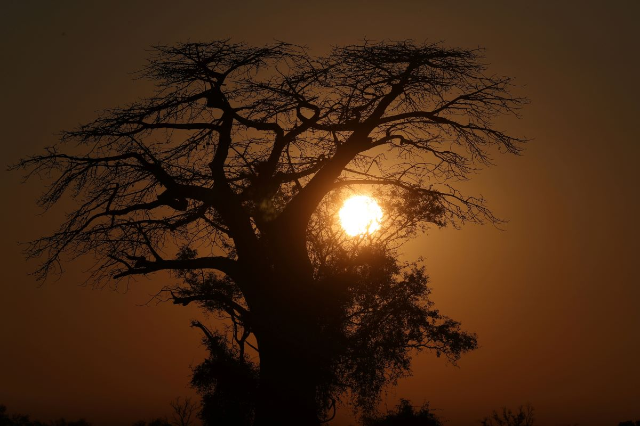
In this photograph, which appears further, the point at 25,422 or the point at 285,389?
the point at 25,422

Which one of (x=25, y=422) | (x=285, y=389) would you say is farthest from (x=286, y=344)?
(x=25, y=422)

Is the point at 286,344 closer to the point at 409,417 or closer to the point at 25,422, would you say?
the point at 409,417

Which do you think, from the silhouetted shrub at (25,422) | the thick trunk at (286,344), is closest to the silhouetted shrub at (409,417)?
the thick trunk at (286,344)

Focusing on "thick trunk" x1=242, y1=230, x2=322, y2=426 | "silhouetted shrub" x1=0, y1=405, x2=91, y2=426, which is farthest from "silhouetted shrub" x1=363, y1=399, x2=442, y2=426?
"silhouetted shrub" x1=0, y1=405, x2=91, y2=426

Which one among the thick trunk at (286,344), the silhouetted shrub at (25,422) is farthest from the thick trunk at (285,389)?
the silhouetted shrub at (25,422)

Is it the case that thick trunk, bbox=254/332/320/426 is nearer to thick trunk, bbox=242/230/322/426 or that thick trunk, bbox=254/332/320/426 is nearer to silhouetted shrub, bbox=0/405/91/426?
thick trunk, bbox=242/230/322/426

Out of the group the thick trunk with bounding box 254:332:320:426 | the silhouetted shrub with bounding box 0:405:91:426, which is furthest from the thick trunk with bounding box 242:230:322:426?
the silhouetted shrub with bounding box 0:405:91:426

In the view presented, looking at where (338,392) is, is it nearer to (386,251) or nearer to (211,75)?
(386,251)

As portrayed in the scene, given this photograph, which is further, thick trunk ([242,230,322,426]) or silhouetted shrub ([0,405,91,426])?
silhouetted shrub ([0,405,91,426])

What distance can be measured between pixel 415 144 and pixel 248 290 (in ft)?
14.6

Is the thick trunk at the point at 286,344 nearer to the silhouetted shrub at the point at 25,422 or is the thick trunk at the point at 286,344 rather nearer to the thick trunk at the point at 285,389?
the thick trunk at the point at 285,389

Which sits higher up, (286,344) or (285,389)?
(286,344)

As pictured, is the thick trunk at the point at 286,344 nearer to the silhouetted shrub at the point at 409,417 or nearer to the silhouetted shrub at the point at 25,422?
the silhouetted shrub at the point at 409,417

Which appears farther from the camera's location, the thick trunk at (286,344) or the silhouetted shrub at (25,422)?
the silhouetted shrub at (25,422)
